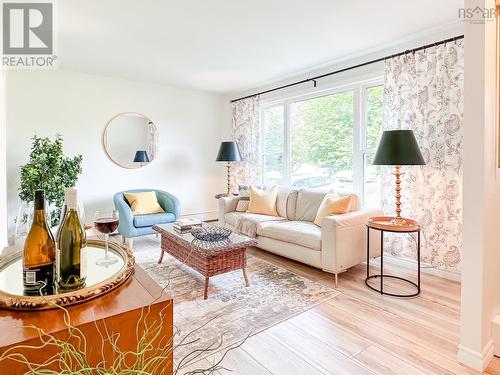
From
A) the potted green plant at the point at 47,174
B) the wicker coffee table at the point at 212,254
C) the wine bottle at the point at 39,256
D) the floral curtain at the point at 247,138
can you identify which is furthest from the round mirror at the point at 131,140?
the wine bottle at the point at 39,256

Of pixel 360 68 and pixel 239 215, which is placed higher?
pixel 360 68

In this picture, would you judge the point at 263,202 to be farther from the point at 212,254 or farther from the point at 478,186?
the point at 478,186

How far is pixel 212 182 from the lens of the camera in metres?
5.91

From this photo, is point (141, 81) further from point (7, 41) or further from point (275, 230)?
point (275, 230)

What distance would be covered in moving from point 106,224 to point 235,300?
1511mm

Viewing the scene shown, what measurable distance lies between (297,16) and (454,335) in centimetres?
284

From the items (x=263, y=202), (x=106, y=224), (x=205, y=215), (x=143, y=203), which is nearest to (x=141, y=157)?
(x=143, y=203)

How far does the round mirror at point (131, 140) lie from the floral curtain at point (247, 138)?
150cm

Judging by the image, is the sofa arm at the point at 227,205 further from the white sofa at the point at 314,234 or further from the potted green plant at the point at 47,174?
the potted green plant at the point at 47,174

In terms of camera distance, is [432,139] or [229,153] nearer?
[432,139]

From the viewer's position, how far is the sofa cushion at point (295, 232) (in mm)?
2975

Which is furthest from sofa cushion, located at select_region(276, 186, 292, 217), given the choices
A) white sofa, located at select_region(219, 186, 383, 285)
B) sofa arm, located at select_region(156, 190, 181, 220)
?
sofa arm, located at select_region(156, 190, 181, 220)

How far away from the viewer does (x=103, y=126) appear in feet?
15.1
